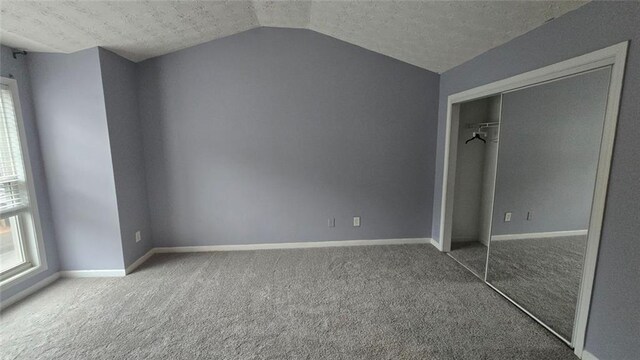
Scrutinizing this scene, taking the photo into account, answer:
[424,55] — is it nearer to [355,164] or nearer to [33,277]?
[355,164]

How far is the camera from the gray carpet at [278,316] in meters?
1.85

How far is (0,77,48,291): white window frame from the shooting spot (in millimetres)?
2449

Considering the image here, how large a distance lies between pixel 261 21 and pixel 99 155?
2287mm

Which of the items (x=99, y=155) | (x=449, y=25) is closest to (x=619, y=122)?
(x=449, y=25)

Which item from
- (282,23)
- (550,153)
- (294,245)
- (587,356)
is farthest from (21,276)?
(550,153)

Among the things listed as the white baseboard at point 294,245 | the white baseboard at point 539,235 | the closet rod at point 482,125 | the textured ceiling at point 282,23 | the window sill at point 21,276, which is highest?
the textured ceiling at point 282,23

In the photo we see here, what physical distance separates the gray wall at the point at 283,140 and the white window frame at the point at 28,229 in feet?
3.29

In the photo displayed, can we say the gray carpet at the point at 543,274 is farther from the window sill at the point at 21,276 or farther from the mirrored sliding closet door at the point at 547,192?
the window sill at the point at 21,276

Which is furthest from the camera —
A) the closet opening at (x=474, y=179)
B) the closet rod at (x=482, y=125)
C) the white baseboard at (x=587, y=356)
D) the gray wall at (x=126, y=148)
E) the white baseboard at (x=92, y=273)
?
the closet opening at (x=474, y=179)

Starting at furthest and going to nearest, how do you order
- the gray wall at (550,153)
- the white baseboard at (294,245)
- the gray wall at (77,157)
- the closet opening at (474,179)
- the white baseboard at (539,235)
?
the white baseboard at (294,245), the closet opening at (474,179), the gray wall at (77,157), the white baseboard at (539,235), the gray wall at (550,153)

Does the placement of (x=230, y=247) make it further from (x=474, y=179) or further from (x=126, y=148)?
(x=474, y=179)

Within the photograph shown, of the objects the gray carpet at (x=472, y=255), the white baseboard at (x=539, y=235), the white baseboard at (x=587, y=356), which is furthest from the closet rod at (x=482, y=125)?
the white baseboard at (x=587, y=356)

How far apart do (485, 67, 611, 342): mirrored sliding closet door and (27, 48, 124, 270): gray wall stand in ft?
13.0

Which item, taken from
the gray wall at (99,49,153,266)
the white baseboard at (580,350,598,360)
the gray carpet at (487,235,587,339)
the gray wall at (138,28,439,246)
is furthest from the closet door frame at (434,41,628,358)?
the gray wall at (99,49,153,266)
